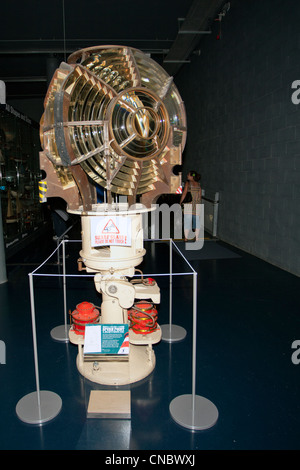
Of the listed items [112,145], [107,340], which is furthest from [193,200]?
[107,340]

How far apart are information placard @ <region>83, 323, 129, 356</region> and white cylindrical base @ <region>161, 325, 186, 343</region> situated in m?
0.89

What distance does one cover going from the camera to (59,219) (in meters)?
6.01

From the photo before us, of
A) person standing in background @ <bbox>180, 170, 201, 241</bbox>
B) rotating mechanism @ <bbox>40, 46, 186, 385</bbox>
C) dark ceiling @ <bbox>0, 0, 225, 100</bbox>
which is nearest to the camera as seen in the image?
rotating mechanism @ <bbox>40, 46, 186, 385</bbox>

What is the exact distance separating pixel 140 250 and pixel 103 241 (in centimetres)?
31

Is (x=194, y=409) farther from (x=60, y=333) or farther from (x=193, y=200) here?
(x=193, y=200)

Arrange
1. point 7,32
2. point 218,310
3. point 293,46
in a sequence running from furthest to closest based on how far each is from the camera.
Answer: point 7,32
point 293,46
point 218,310

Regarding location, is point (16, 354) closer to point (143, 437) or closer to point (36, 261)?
point (143, 437)

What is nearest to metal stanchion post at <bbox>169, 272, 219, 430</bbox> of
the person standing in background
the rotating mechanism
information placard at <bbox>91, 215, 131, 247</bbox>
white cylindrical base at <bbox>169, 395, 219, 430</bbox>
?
white cylindrical base at <bbox>169, 395, 219, 430</bbox>

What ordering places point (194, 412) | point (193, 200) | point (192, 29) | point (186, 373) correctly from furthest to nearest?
1. point (192, 29)
2. point (193, 200)
3. point (186, 373)
4. point (194, 412)

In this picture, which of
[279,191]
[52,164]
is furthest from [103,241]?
[279,191]

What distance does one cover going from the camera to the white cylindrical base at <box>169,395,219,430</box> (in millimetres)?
2018

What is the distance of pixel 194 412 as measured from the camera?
6.88ft

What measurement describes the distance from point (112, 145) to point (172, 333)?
182cm

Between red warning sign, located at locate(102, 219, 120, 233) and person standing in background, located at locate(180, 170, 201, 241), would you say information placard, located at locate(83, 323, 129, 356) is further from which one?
person standing in background, located at locate(180, 170, 201, 241)
